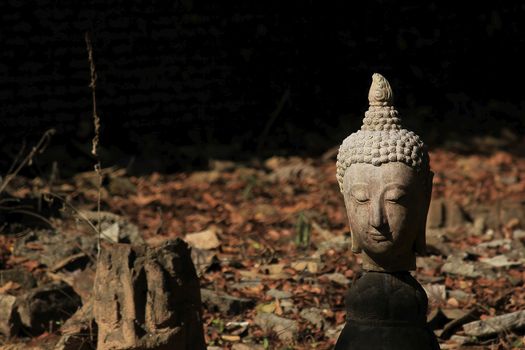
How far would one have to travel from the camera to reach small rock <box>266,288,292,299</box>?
5784mm

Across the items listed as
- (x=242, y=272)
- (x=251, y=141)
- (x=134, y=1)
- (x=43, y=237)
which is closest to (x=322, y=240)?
(x=242, y=272)

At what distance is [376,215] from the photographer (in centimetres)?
372

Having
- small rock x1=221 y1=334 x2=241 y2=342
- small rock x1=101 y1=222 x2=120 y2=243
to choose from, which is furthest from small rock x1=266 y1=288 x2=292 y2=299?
small rock x1=101 y1=222 x2=120 y2=243

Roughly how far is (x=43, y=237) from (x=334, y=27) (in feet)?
14.9

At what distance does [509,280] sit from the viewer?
20.0ft

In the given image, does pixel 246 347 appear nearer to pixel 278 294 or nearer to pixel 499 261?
pixel 278 294

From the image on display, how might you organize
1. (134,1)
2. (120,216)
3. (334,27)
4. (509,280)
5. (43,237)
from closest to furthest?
(509,280)
(43,237)
(120,216)
(134,1)
(334,27)

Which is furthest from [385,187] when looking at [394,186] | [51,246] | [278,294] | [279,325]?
[51,246]

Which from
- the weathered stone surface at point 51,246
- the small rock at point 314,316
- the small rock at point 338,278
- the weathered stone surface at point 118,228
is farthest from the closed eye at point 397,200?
the weathered stone surface at point 118,228

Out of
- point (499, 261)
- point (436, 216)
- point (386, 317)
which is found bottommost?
point (386, 317)

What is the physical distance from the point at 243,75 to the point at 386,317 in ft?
20.6

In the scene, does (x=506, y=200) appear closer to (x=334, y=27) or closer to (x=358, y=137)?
(x=334, y=27)

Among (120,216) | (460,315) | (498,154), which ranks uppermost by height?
(498,154)

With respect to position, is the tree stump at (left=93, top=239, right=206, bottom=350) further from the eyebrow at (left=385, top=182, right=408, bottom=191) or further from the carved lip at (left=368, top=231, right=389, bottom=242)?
the eyebrow at (left=385, top=182, right=408, bottom=191)
